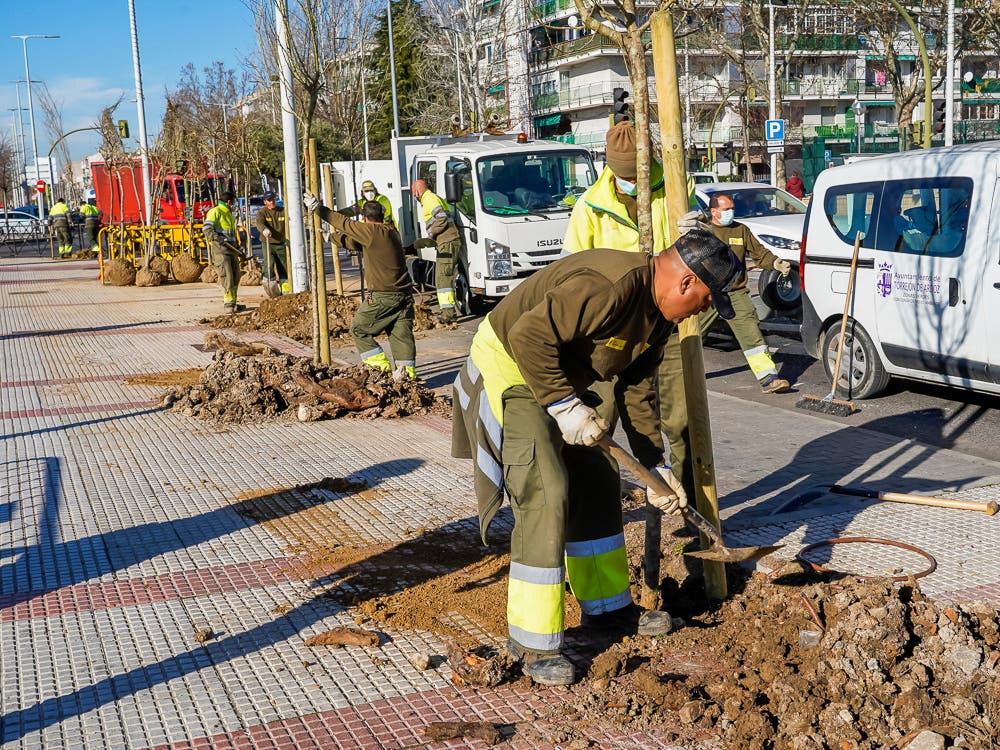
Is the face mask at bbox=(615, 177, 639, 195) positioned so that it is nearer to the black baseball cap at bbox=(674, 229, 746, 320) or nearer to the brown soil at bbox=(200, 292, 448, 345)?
the black baseball cap at bbox=(674, 229, 746, 320)

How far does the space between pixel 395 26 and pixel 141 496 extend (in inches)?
2528

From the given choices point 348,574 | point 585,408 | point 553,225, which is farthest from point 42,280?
point 585,408

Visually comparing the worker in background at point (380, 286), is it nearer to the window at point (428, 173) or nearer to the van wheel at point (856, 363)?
the van wheel at point (856, 363)

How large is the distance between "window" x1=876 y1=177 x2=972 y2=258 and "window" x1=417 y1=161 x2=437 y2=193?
9659 mm

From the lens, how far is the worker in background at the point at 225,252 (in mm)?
17156

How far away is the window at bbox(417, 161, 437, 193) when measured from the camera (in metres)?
17.2

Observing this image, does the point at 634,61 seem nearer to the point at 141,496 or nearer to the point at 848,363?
the point at 141,496

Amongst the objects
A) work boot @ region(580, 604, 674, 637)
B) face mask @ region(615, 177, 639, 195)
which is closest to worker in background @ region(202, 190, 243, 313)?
face mask @ region(615, 177, 639, 195)

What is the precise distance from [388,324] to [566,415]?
21.4 ft

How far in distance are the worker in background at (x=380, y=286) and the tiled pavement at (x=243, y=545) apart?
1.41m

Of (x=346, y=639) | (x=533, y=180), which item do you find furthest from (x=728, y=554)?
(x=533, y=180)

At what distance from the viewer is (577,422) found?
12.3ft

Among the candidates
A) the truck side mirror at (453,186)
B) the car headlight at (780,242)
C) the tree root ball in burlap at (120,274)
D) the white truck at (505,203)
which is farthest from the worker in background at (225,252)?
the car headlight at (780,242)

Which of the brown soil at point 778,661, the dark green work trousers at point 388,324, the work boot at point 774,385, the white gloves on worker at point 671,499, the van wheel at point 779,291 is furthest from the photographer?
the van wheel at point 779,291
